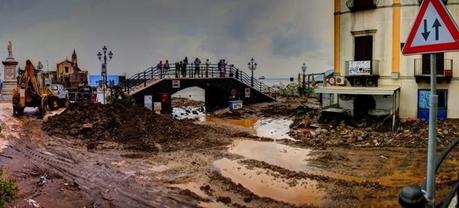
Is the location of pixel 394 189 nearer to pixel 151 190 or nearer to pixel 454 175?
pixel 454 175

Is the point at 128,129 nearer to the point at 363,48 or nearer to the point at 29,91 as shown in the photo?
the point at 29,91

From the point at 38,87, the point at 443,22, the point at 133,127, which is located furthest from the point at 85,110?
the point at 443,22

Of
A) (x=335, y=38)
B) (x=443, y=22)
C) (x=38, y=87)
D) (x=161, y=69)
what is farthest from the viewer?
(x=161, y=69)

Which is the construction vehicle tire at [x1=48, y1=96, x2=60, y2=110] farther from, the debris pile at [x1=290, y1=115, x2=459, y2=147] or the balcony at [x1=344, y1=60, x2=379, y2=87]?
the balcony at [x1=344, y1=60, x2=379, y2=87]

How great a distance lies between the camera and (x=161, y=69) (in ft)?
109

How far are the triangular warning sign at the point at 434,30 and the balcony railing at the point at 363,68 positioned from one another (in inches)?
765

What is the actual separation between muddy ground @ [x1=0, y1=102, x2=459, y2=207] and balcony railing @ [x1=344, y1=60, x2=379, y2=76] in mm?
5800

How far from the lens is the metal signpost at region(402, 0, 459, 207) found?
136 inches

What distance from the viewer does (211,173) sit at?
13.4 metres

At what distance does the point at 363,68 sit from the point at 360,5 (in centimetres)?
327

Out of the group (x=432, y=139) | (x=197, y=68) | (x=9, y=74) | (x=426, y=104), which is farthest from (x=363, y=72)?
(x=9, y=74)

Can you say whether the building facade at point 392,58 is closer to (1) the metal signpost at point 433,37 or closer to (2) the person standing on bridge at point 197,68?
(2) the person standing on bridge at point 197,68

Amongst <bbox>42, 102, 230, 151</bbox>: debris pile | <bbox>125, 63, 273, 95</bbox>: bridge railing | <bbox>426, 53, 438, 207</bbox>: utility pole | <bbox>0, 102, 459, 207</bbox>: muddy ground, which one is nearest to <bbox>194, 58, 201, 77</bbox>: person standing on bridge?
<bbox>125, 63, 273, 95</bbox>: bridge railing

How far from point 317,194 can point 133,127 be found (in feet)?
41.6
